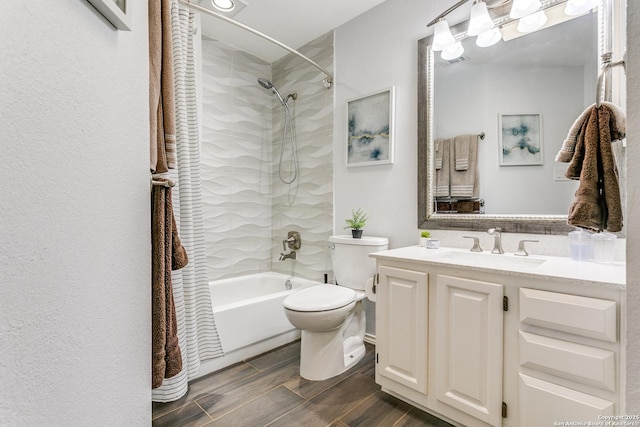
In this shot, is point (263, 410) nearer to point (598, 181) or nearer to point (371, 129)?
point (598, 181)

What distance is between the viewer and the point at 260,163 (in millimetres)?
3057

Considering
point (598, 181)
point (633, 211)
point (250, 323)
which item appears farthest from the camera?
point (250, 323)

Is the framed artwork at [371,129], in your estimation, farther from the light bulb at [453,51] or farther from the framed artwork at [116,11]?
the framed artwork at [116,11]

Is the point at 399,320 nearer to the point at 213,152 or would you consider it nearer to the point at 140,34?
the point at 140,34

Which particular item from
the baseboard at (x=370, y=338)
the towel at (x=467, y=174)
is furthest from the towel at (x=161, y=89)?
the baseboard at (x=370, y=338)

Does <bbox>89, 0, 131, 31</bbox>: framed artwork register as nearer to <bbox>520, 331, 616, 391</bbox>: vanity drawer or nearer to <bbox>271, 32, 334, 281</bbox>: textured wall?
<bbox>520, 331, 616, 391</bbox>: vanity drawer

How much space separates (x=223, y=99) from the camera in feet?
8.97

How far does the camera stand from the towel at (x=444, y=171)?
1.91 metres

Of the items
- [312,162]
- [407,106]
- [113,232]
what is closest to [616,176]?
[407,106]

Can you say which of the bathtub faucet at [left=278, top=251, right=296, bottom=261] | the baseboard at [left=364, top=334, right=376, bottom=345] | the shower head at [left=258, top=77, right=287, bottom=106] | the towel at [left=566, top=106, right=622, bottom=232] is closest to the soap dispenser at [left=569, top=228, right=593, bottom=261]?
the towel at [left=566, top=106, right=622, bottom=232]

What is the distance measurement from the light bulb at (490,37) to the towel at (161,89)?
63.8 inches

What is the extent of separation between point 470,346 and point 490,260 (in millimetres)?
430

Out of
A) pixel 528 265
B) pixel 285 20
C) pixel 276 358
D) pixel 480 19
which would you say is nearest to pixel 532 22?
pixel 480 19

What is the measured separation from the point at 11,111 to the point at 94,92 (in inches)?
9.5
